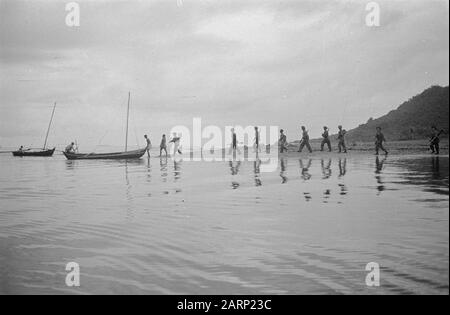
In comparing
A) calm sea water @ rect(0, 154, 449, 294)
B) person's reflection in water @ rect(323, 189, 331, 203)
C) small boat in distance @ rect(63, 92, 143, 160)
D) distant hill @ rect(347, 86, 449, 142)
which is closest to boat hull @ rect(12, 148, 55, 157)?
small boat in distance @ rect(63, 92, 143, 160)

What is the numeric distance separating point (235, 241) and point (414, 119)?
51472 millimetres

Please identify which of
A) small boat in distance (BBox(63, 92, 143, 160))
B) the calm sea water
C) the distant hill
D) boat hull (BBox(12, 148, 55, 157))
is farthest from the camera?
boat hull (BBox(12, 148, 55, 157))

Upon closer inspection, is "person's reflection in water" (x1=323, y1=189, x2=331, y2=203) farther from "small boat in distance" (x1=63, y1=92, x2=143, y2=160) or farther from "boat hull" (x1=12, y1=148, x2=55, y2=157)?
"boat hull" (x1=12, y1=148, x2=55, y2=157)

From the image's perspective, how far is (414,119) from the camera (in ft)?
172

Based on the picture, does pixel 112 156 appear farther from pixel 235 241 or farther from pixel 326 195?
pixel 235 241

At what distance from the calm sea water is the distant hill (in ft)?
127

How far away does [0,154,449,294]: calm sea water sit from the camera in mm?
5238

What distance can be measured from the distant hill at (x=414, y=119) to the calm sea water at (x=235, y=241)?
38.7 meters

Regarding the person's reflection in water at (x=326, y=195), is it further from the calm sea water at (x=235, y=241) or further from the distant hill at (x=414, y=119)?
the distant hill at (x=414, y=119)

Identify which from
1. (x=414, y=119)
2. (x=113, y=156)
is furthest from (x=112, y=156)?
(x=414, y=119)

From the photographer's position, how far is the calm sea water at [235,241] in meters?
5.24

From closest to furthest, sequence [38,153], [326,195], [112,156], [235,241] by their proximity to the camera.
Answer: [235,241], [326,195], [112,156], [38,153]

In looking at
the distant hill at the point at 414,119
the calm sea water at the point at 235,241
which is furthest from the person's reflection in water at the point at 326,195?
the distant hill at the point at 414,119
